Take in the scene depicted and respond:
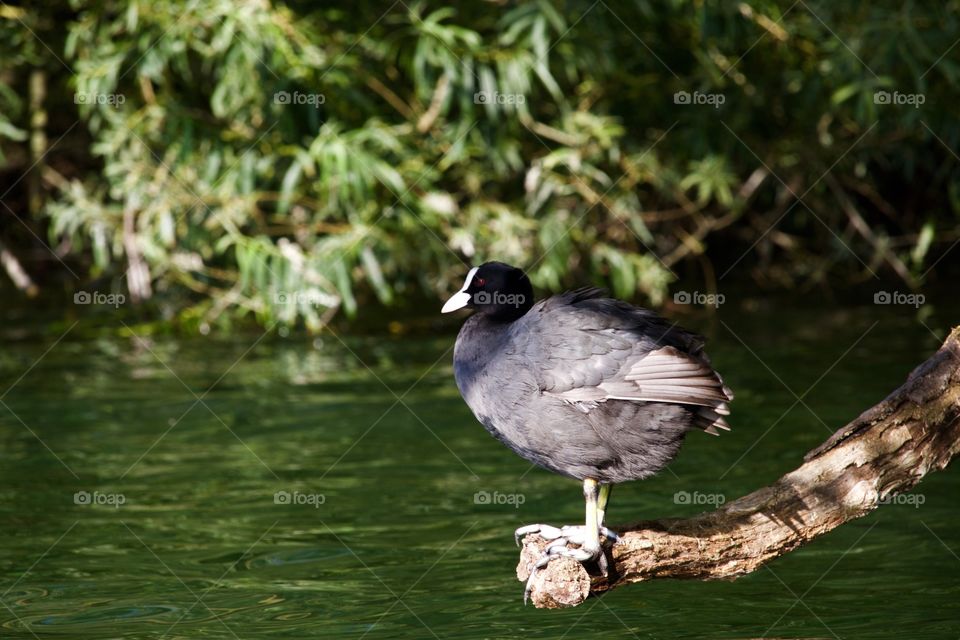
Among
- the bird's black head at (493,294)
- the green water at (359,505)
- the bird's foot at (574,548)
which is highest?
the bird's black head at (493,294)

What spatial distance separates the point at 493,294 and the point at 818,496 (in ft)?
4.66

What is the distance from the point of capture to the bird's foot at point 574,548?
4242 millimetres

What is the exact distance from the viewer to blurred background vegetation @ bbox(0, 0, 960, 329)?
10703mm

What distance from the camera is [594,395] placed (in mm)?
4496

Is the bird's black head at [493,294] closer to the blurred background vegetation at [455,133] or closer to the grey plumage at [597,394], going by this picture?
the grey plumage at [597,394]

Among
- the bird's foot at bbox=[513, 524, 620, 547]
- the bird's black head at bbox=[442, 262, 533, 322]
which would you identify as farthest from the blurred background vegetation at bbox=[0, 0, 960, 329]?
the bird's foot at bbox=[513, 524, 620, 547]

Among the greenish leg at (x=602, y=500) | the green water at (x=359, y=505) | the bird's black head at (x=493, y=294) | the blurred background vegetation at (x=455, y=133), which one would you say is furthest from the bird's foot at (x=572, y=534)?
the blurred background vegetation at (x=455, y=133)

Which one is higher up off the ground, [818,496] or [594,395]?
[594,395]

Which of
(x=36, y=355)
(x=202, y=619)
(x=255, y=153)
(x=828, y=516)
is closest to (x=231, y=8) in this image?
(x=255, y=153)

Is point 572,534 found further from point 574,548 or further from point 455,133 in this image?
point 455,133

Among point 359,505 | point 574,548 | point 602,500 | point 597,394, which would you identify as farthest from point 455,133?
point 574,548

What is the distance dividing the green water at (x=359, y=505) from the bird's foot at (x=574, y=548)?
111 cm

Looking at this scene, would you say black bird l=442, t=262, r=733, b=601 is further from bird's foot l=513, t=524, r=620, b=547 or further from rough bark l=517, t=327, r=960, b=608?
rough bark l=517, t=327, r=960, b=608

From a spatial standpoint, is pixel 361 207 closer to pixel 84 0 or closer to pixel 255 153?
pixel 255 153
